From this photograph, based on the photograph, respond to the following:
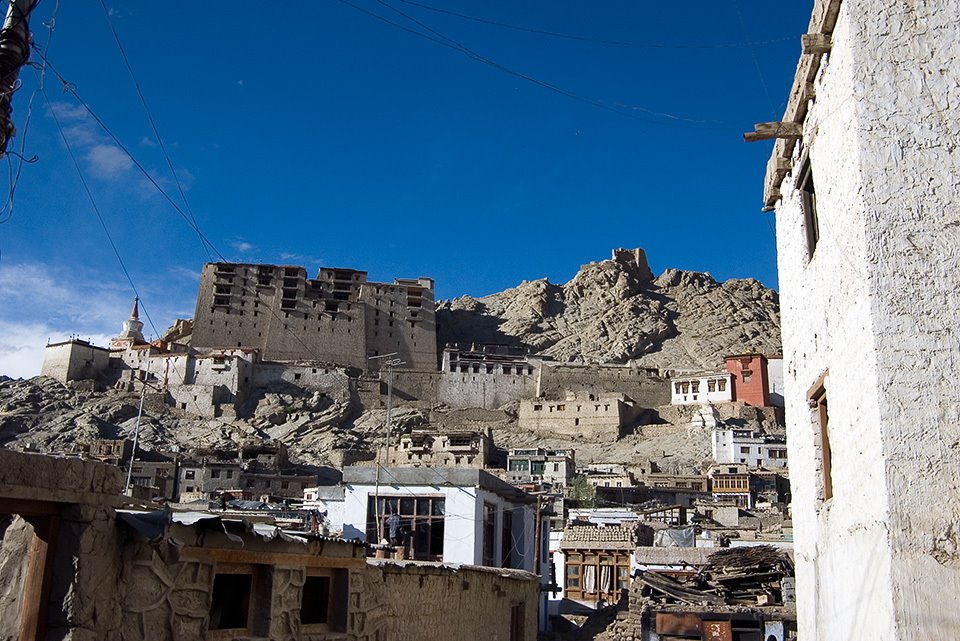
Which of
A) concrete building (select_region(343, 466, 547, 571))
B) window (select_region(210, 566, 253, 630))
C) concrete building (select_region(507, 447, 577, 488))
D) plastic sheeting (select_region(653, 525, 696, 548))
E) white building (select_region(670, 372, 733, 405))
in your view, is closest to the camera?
window (select_region(210, 566, 253, 630))

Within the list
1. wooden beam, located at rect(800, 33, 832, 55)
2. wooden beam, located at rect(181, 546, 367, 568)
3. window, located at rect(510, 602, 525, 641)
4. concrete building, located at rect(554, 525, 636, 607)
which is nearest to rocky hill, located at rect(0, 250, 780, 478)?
concrete building, located at rect(554, 525, 636, 607)

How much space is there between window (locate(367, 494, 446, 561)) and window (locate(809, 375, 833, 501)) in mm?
11475

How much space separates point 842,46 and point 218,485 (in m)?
46.1

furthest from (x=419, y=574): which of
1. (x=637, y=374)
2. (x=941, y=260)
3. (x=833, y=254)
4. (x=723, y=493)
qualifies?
(x=637, y=374)

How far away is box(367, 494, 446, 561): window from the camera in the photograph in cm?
1784

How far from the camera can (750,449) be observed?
56500 millimetres

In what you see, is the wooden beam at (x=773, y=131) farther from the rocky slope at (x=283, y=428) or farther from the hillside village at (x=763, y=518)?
the rocky slope at (x=283, y=428)

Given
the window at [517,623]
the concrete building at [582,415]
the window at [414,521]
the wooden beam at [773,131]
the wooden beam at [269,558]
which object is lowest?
the window at [517,623]

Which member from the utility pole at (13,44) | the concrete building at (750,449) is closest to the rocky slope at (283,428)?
the concrete building at (750,449)

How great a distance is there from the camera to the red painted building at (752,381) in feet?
216

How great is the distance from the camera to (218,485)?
48250 mm

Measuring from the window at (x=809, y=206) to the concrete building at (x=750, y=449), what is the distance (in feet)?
163

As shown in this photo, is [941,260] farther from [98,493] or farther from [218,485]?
[218,485]

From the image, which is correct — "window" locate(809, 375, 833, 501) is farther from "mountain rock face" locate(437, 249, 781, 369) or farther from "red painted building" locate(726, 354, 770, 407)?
"mountain rock face" locate(437, 249, 781, 369)
